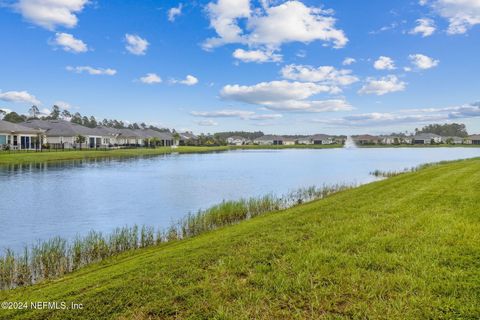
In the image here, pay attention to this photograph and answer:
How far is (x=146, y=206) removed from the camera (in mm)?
17562

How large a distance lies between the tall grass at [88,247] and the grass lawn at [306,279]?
3.94ft

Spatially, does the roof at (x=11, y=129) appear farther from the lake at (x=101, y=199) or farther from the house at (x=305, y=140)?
the house at (x=305, y=140)

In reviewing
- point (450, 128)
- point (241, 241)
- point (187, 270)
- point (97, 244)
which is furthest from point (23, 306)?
point (450, 128)

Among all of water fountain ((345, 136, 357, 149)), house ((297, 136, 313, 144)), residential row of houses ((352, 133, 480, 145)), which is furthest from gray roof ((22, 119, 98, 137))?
residential row of houses ((352, 133, 480, 145))

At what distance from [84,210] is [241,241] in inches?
459

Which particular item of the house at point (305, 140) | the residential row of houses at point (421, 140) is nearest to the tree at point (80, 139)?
the house at point (305, 140)

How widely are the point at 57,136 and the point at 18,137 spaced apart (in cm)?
1120

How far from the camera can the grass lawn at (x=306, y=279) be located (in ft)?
14.3

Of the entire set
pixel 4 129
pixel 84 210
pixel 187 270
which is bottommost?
pixel 84 210

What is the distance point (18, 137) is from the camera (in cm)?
5584

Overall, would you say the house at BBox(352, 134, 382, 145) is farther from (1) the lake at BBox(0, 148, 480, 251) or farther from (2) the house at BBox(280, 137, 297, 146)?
(1) the lake at BBox(0, 148, 480, 251)

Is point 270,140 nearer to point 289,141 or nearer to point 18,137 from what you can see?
point 289,141

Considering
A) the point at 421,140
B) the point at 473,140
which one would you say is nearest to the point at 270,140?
the point at 421,140

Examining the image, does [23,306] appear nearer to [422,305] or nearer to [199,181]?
[422,305]
